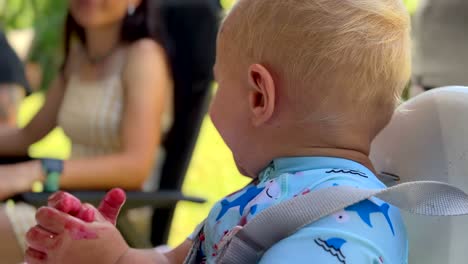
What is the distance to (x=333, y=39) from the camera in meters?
1.18

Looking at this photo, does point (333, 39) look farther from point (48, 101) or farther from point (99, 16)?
point (48, 101)

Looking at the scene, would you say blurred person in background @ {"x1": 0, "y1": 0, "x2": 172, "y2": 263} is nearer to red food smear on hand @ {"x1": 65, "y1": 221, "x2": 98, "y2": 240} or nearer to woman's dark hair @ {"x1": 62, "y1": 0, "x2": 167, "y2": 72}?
woman's dark hair @ {"x1": 62, "y1": 0, "x2": 167, "y2": 72}

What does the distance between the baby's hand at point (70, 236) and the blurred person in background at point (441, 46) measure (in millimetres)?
901

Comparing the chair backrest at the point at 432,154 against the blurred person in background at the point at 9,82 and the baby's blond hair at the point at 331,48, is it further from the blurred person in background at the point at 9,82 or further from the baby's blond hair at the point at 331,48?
the blurred person in background at the point at 9,82

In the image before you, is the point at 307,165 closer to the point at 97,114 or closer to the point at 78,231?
the point at 78,231

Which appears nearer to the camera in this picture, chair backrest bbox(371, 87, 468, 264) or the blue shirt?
the blue shirt

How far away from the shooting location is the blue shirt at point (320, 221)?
3.53 feet

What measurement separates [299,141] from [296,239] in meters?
0.18

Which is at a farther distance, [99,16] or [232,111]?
[99,16]

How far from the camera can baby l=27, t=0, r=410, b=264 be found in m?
1.18

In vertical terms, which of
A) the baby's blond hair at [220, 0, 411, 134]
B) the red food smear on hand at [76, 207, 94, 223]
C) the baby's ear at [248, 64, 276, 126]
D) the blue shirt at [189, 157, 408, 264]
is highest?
the baby's blond hair at [220, 0, 411, 134]

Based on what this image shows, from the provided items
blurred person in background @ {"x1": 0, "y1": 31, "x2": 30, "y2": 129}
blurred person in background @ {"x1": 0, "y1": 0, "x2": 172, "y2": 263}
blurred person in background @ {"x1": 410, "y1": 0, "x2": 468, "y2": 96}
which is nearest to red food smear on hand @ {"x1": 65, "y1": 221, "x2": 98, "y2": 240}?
blurred person in background @ {"x1": 410, "y1": 0, "x2": 468, "y2": 96}

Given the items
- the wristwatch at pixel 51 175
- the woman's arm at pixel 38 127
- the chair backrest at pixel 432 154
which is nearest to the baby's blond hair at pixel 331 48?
Answer: the chair backrest at pixel 432 154

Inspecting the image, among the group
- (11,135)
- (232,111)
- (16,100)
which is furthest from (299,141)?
(16,100)
